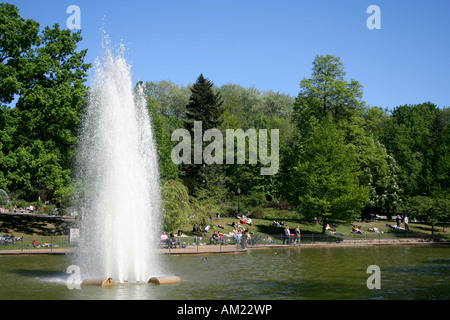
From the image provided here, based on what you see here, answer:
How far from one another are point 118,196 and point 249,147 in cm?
5732

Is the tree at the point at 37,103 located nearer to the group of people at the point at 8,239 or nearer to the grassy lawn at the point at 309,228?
the group of people at the point at 8,239

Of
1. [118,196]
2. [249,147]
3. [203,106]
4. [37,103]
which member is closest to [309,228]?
[249,147]

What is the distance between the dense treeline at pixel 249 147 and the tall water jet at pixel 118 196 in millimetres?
23024

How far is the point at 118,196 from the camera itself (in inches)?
990

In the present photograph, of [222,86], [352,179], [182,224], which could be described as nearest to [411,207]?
[352,179]

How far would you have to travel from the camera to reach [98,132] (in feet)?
86.6

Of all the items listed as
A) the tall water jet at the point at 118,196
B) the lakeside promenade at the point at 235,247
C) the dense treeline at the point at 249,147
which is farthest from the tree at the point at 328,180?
the tall water jet at the point at 118,196

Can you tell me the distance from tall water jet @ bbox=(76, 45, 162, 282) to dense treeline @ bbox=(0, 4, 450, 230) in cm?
2302

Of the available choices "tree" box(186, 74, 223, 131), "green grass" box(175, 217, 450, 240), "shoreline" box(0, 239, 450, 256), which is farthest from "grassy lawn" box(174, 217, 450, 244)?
"tree" box(186, 74, 223, 131)

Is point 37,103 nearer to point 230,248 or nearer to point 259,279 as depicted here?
point 230,248

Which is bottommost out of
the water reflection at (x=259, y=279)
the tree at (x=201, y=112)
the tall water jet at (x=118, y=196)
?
the water reflection at (x=259, y=279)

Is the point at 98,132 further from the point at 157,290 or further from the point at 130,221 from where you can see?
the point at 157,290

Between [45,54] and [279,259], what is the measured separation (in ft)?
101

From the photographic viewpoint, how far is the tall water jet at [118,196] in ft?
81.7
